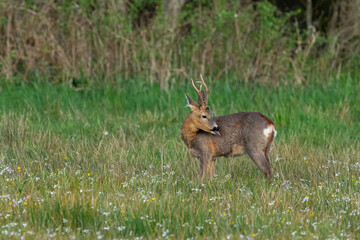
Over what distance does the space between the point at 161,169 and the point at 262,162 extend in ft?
3.43

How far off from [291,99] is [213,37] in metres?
2.73

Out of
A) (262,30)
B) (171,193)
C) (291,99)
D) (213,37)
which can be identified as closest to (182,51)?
(213,37)

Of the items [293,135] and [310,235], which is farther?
[293,135]

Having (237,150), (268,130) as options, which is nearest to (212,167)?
(237,150)

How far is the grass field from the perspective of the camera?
478 cm

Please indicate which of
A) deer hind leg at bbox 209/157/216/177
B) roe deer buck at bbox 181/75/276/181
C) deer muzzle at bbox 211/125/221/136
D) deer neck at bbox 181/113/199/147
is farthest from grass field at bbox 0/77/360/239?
deer muzzle at bbox 211/125/221/136

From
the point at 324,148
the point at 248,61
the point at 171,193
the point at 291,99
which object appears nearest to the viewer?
the point at 171,193

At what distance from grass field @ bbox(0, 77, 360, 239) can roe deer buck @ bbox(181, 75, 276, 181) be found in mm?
211

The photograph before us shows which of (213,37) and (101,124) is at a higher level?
(213,37)

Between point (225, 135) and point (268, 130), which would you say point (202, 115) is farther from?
point (268, 130)

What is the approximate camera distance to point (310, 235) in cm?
447

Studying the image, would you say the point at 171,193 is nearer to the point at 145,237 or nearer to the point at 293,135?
the point at 145,237

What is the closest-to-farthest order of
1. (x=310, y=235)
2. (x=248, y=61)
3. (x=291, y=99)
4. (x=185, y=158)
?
(x=310, y=235) → (x=185, y=158) → (x=291, y=99) → (x=248, y=61)

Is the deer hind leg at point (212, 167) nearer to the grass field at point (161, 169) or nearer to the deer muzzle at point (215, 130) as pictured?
the grass field at point (161, 169)
